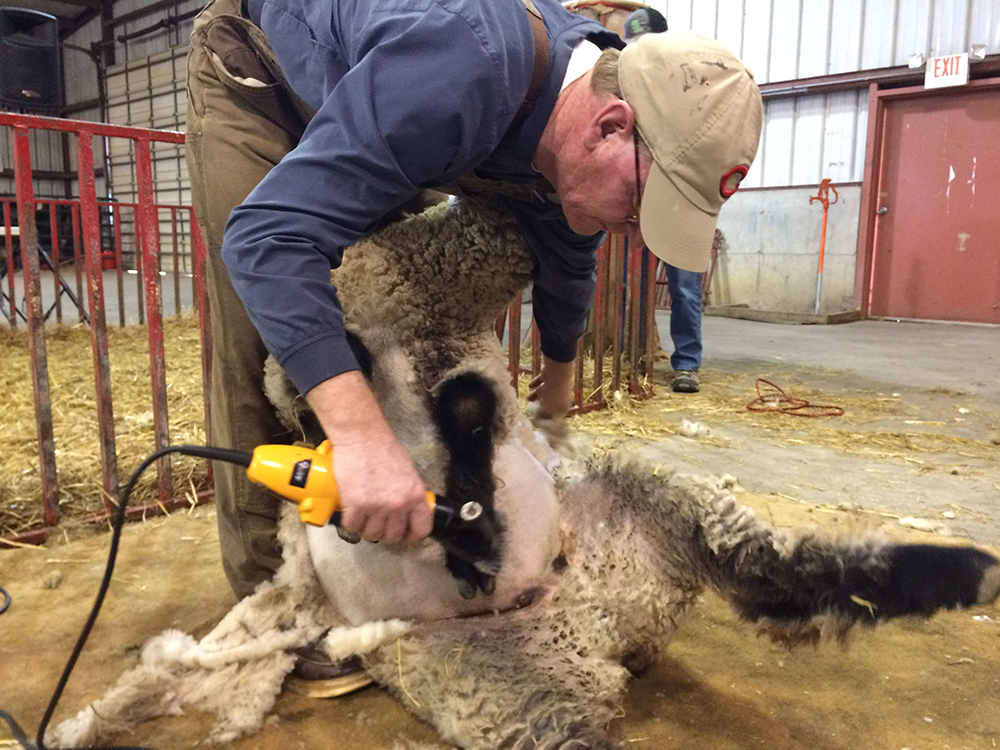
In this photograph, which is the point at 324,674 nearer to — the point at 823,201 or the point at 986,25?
the point at 823,201

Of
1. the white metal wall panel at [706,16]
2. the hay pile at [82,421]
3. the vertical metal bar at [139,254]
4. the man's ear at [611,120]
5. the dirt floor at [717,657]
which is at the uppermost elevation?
the white metal wall panel at [706,16]

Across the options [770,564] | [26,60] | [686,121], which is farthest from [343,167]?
[26,60]

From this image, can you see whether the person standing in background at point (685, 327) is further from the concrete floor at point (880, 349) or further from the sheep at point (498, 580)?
the sheep at point (498, 580)

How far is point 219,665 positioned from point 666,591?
2.94 feet

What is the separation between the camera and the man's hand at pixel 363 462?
3.72ft

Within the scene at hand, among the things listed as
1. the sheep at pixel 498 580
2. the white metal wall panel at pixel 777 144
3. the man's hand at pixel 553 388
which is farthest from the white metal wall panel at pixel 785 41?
the sheep at pixel 498 580

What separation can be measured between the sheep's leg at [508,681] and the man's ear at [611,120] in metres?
0.87

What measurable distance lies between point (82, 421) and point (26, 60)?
365 inches

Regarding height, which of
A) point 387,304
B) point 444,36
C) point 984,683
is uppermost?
point 444,36

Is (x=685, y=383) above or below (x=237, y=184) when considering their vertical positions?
below

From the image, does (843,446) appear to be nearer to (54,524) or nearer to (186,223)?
(54,524)

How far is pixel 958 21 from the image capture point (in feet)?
26.4

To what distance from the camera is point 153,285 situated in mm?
2590

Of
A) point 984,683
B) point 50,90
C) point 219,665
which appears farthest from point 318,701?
point 50,90
